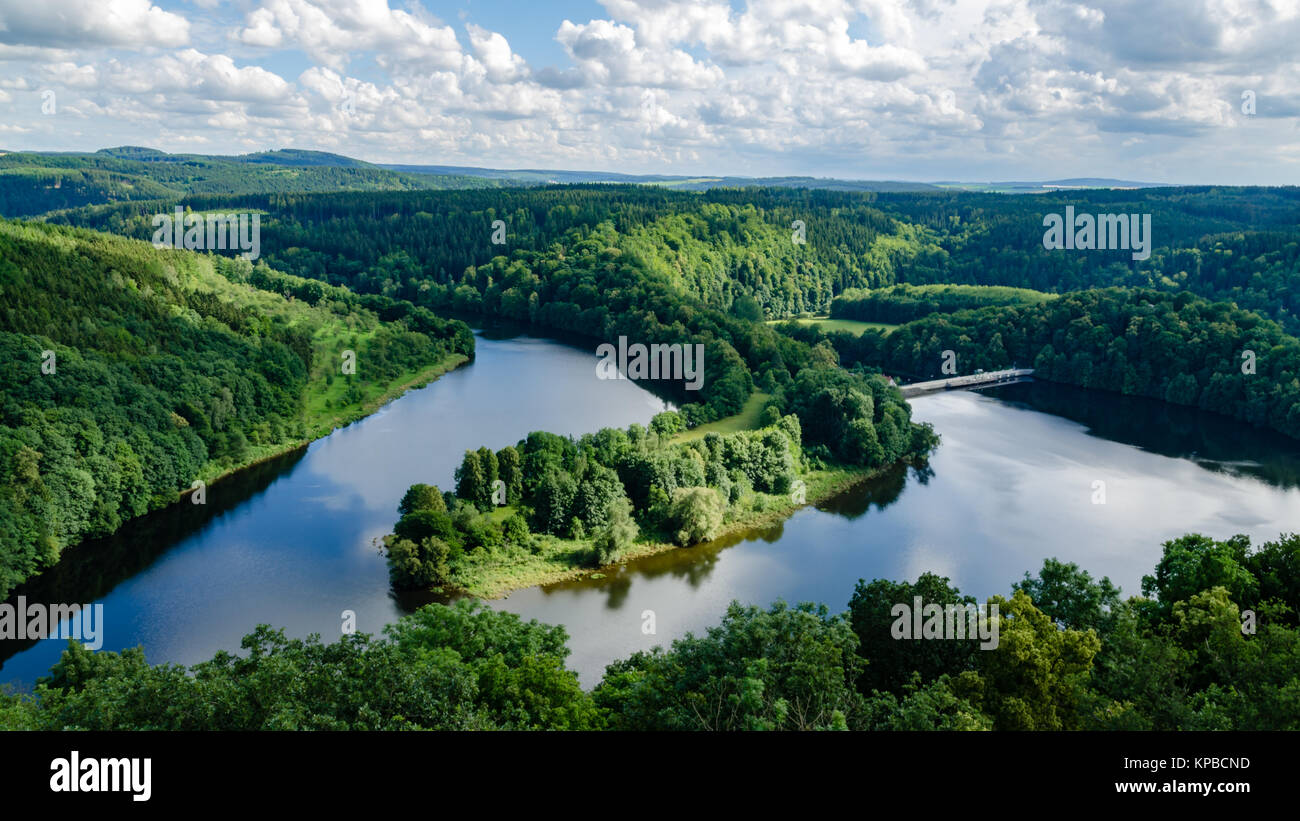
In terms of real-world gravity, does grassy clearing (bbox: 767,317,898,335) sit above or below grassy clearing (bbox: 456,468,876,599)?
above

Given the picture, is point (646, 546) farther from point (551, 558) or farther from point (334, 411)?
point (334, 411)

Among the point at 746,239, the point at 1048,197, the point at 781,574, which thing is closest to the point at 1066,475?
the point at 781,574

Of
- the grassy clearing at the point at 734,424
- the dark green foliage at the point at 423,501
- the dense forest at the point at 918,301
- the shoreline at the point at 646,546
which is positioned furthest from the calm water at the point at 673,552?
the dense forest at the point at 918,301

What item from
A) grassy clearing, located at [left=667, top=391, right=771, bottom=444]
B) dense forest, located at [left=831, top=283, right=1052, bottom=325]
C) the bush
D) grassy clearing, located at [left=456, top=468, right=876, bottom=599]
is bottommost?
grassy clearing, located at [left=456, top=468, right=876, bottom=599]

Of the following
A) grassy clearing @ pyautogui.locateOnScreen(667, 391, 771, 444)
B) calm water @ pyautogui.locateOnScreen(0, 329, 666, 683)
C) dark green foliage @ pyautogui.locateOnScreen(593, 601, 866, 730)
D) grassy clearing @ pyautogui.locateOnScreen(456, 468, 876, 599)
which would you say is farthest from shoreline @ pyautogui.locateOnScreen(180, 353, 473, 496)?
dark green foliage @ pyautogui.locateOnScreen(593, 601, 866, 730)

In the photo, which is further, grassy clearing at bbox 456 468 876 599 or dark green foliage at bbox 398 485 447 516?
dark green foliage at bbox 398 485 447 516

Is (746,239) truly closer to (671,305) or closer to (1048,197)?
(671,305)

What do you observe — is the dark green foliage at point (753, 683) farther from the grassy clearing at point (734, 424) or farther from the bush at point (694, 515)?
the grassy clearing at point (734, 424)

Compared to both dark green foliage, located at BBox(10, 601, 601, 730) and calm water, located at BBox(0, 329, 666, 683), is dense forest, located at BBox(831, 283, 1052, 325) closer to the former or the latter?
calm water, located at BBox(0, 329, 666, 683)
